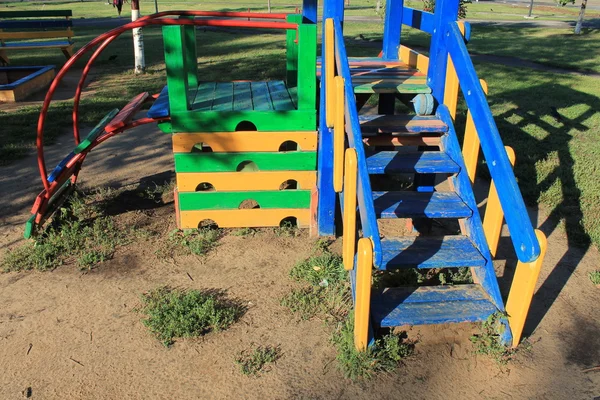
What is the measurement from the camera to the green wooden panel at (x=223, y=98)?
4381 mm

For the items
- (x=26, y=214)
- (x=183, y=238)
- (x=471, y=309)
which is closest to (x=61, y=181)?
(x=26, y=214)

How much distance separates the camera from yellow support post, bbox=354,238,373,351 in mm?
2762

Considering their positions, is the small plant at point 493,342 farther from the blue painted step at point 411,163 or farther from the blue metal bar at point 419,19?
the blue metal bar at point 419,19

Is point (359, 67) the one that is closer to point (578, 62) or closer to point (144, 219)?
point (144, 219)

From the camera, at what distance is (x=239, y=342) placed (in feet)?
10.6

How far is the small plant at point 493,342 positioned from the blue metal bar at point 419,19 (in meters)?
2.25

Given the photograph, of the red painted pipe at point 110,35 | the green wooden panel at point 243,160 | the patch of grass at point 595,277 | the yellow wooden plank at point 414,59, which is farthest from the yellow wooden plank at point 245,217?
the patch of grass at point 595,277

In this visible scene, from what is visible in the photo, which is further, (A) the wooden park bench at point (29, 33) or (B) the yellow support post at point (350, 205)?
(A) the wooden park bench at point (29, 33)

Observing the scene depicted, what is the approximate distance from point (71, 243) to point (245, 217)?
1413mm

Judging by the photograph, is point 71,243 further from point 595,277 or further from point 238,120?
point 595,277

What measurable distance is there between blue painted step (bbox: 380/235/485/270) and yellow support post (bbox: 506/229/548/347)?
12.5 inches

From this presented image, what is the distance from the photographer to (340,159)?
140 inches

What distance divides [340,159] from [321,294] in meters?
0.94

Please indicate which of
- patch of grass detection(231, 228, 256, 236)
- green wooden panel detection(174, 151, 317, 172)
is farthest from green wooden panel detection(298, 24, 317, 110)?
patch of grass detection(231, 228, 256, 236)
